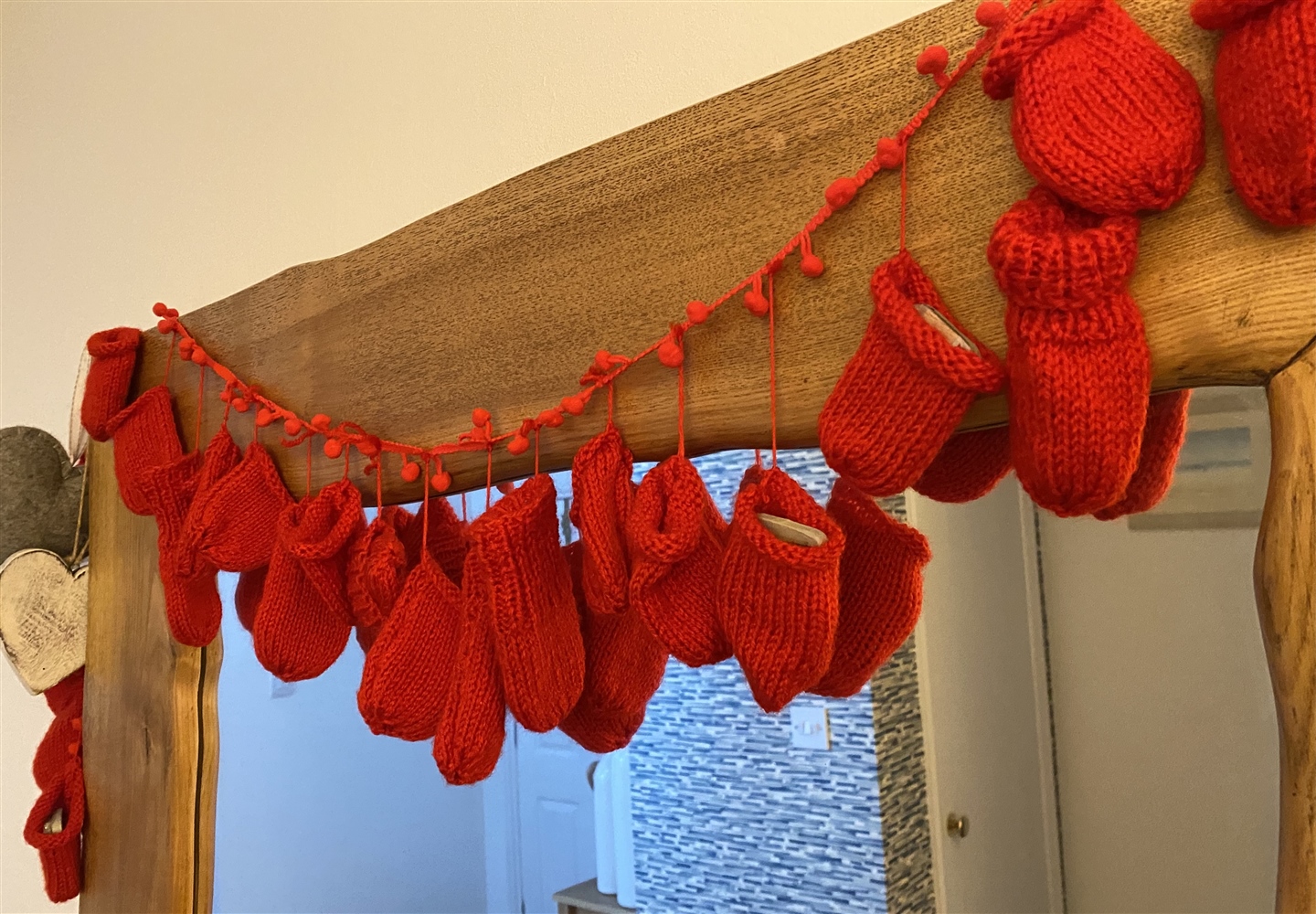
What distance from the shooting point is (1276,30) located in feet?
0.79

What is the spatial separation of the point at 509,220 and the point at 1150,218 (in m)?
0.31

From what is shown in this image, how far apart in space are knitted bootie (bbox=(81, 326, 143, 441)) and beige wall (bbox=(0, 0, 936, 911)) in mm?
367

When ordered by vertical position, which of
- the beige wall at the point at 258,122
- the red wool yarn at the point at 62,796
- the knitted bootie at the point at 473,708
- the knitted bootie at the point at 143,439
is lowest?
the red wool yarn at the point at 62,796

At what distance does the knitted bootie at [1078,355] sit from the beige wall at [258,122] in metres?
0.52

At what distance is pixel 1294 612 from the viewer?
25 cm

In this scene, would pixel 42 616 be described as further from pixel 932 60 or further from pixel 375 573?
pixel 932 60

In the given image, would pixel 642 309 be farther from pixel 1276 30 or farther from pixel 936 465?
pixel 1276 30

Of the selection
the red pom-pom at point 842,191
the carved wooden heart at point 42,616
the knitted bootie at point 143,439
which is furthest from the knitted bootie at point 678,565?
the carved wooden heart at point 42,616

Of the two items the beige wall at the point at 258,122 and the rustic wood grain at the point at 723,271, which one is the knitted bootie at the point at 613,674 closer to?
the rustic wood grain at the point at 723,271

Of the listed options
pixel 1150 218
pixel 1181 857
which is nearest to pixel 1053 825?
pixel 1181 857

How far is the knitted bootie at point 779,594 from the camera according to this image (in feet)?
1.06

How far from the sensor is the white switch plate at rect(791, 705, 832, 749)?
3.67 feet

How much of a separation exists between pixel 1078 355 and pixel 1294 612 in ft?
0.31

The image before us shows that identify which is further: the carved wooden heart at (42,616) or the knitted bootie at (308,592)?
the carved wooden heart at (42,616)
